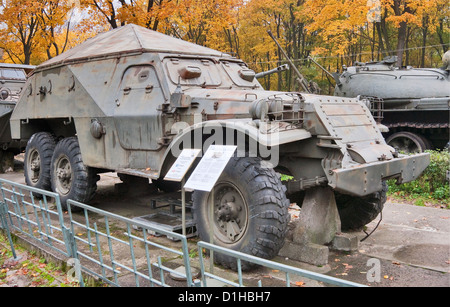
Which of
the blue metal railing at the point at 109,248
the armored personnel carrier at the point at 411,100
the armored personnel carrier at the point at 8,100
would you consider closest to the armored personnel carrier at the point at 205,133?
the blue metal railing at the point at 109,248

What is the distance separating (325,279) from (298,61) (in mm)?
23206

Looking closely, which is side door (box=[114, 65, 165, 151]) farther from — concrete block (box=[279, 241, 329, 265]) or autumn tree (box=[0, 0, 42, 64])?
autumn tree (box=[0, 0, 42, 64])

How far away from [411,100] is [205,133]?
8.42 meters

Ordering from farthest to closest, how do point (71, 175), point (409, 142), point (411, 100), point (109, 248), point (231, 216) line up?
point (409, 142) → point (411, 100) → point (71, 175) → point (231, 216) → point (109, 248)

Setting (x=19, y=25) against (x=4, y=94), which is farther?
(x=19, y=25)

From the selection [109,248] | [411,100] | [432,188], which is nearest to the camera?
[109,248]

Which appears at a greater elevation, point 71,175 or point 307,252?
A: point 71,175

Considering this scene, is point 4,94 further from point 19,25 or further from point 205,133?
point 19,25

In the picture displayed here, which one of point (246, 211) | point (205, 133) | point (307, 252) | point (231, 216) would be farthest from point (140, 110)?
point (307, 252)

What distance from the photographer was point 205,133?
508 cm

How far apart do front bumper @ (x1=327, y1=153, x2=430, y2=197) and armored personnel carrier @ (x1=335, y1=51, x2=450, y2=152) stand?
6366 millimetres

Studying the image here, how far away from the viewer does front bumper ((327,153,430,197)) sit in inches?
174

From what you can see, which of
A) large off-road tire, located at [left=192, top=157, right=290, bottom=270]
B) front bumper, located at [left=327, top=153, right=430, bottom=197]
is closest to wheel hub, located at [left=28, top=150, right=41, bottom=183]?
large off-road tire, located at [left=192, top=157, right=290, bottom=270]

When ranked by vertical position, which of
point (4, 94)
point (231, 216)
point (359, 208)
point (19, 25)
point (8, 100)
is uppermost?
point (19, 25)
